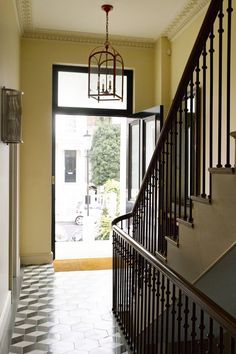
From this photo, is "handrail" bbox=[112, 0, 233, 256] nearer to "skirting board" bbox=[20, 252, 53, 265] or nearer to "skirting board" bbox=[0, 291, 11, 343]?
"skirting board" bbox=[0, 291, 11, 343]

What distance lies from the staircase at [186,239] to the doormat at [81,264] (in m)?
1.90

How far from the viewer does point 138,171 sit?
620 cm

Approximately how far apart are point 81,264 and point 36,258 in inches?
28.6

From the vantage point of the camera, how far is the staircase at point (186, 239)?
82.5 inches

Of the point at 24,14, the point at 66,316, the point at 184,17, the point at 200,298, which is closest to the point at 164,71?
the point at 184,17

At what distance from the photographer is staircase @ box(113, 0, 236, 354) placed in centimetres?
210

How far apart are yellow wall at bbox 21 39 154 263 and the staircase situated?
233cm

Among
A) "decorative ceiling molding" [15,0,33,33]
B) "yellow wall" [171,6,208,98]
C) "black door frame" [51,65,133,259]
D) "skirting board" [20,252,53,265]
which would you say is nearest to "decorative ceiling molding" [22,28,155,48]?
"decorative ceiling molding" [15,0,33,33]

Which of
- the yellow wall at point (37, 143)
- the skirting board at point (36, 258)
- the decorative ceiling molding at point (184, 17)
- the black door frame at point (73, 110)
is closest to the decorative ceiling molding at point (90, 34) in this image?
the decorative ceiling molding at point (184, 17)

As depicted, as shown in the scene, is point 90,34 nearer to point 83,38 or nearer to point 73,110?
point 83,38

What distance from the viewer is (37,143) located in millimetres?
6066

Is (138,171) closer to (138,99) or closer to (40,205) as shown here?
(138,99)

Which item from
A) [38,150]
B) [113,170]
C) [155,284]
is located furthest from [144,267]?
[113,170]

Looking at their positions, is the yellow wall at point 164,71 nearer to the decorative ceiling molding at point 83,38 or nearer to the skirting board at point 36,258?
the decorative ceiling molding at point 83,38
